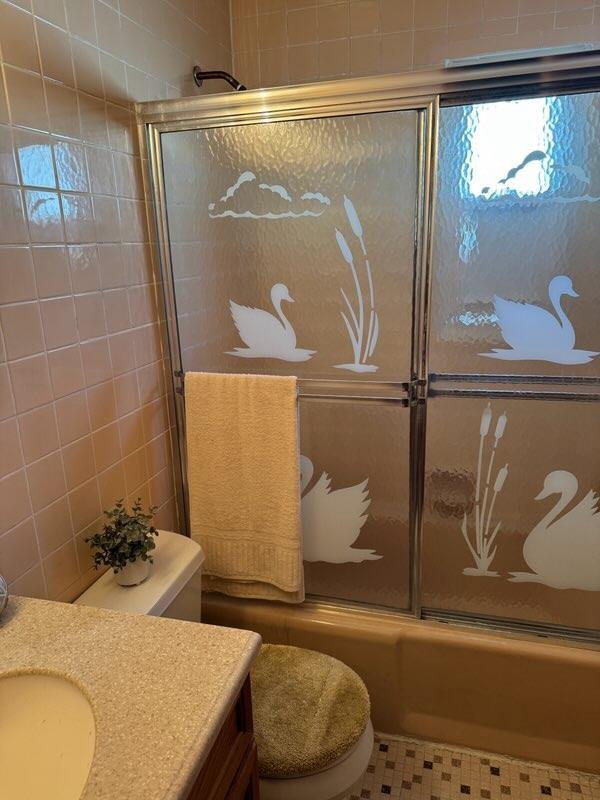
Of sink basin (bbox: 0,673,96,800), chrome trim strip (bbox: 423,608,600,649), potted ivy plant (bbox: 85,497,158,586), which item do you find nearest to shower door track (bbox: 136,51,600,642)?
chrome trim strip (bbox: 423,608,600,649)

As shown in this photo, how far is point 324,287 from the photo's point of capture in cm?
148

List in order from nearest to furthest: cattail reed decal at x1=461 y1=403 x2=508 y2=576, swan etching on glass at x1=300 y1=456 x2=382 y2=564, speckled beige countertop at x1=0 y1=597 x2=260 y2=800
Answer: speckled beige countertop at x1=0 y1=597 x2=260 y2=800 < cattail reed decal at x1=461 y1=403 x2=508 y2=576 < swan etching on glass at x1=300 y1=456 x2=382 y2=564

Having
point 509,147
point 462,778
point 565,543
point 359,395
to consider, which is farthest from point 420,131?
point 462,778

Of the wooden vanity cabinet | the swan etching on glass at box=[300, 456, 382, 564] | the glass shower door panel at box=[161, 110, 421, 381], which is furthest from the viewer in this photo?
the swan etching on glass at box=[300, 456, 382, 564]

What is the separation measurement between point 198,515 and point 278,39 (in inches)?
66.1

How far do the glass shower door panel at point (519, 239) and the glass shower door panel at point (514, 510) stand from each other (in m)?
0.14

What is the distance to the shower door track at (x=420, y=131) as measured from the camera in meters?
1.21

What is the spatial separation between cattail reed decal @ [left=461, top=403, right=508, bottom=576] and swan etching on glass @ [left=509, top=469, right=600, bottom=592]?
9cm

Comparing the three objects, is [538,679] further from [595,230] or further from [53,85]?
[53,85]

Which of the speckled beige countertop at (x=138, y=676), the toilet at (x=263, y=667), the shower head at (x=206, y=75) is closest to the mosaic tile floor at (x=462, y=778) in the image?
the toilet at (x=263, y=667)

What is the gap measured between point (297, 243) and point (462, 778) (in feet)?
5.17

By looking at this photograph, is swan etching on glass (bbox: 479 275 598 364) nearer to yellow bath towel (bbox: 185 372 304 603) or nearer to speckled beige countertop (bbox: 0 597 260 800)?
yellow bath towel (bbox: 185 372 304 603)

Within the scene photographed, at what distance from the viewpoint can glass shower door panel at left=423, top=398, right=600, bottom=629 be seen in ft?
4.75

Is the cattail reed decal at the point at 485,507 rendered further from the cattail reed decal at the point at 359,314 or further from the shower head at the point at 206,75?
the shower head at the point at 206,75
